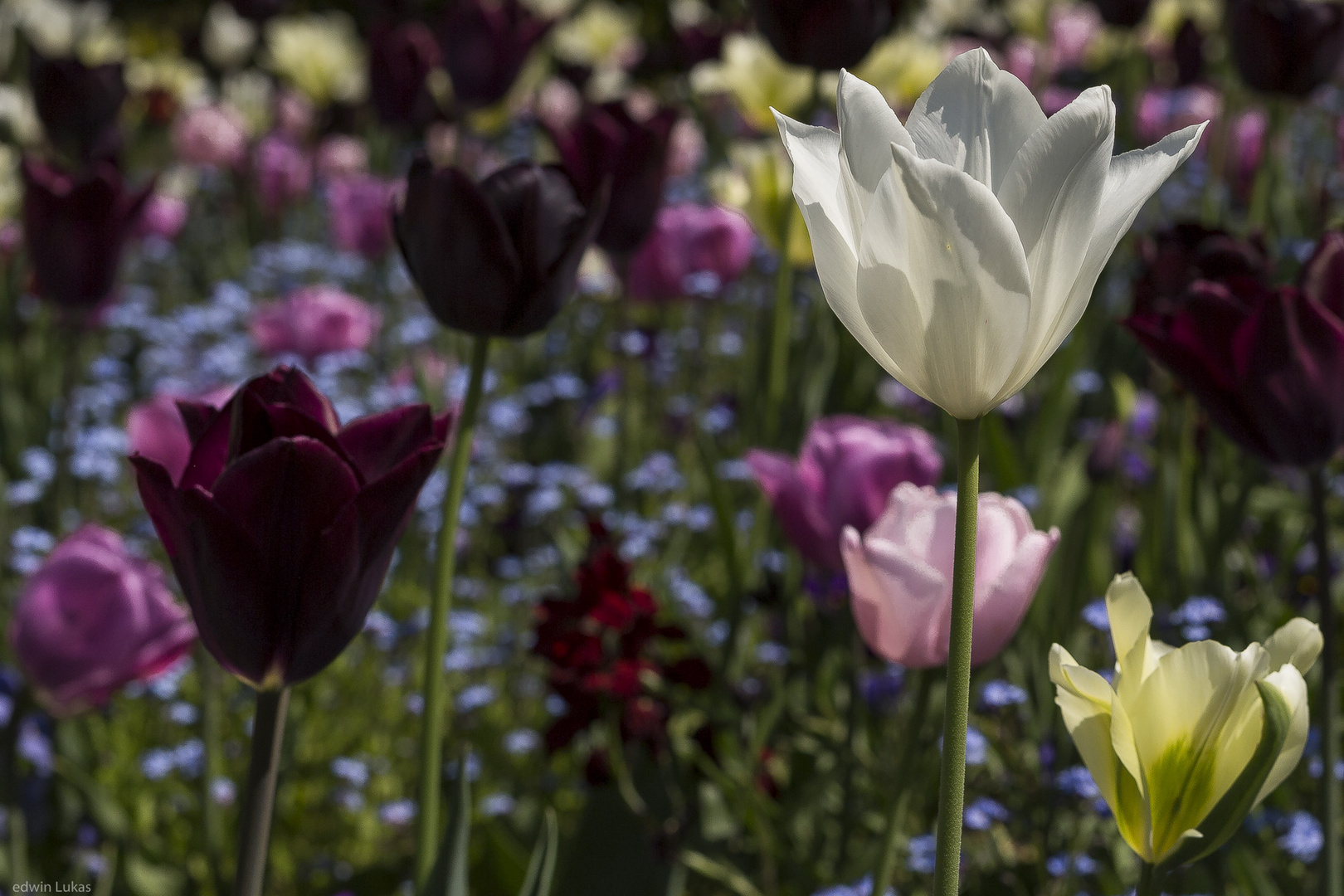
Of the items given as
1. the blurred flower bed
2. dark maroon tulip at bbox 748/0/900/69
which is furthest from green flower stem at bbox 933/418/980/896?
dark maroon tulip at bbox 748/0/900/69

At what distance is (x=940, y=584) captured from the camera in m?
0.97

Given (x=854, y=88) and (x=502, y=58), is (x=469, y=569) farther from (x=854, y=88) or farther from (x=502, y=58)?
(x=854, y=88)

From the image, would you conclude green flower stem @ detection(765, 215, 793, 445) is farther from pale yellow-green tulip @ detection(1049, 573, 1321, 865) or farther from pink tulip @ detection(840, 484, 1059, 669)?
pale yellow-green tulip @ detection(1049, 573, 1321, 865)

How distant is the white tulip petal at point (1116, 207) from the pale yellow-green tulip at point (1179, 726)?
0.14 metres

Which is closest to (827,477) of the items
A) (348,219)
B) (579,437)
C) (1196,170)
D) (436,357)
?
(579,437)

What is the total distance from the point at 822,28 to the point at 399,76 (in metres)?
1.80

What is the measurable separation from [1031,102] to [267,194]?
4640 mm

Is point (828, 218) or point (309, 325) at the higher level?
point (309, 325)

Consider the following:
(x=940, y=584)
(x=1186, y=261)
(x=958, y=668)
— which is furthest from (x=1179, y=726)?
(x=1186, y=261)

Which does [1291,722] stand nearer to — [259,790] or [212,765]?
[259,790]

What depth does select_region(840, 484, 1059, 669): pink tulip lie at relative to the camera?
3.13 feet

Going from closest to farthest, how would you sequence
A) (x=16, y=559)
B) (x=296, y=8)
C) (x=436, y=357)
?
1. (x=16, y=559)
2. (x=436, y=357)
3. (x=296, y=8)

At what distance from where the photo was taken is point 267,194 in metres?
4.88

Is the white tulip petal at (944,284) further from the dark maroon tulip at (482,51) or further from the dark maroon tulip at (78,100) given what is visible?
the dark maroon tulip at (78,100)
